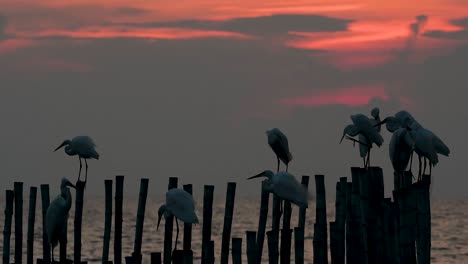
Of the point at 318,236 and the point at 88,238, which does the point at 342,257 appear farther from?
the point at 88,238

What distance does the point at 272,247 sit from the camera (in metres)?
16.1

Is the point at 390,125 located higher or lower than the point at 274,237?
higher

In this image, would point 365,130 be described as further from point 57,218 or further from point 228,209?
point 57,218

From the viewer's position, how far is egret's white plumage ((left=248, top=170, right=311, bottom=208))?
18.0m

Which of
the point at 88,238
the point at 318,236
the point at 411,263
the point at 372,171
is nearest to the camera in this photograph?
the point at 411,263

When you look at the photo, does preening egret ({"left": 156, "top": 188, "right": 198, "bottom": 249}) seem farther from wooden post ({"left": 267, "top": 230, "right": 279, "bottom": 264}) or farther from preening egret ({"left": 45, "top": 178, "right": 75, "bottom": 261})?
wooden post ({"left": 267, "top": 230, "right": 279, "bottom": 264})

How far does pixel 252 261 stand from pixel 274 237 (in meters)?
0.83

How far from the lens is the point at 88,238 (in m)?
70.6

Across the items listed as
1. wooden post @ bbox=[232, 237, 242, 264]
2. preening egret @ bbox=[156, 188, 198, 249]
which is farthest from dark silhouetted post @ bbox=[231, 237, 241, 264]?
preening egret @ bbox=[156, 188, 198, 249]

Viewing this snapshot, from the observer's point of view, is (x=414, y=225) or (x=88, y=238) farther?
(x=88, y=238)

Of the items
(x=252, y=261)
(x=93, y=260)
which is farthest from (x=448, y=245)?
(x=252, y=261)

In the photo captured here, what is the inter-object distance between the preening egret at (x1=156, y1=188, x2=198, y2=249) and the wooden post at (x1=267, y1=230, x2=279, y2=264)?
6.15 feet

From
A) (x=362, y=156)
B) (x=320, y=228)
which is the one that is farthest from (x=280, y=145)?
(x=320, y=228)

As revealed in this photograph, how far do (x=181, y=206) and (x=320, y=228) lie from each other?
89.4 inches
